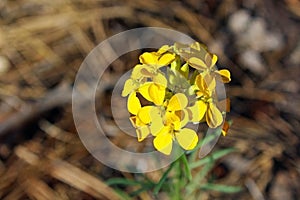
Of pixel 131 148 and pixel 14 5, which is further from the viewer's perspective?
pixel 14 5

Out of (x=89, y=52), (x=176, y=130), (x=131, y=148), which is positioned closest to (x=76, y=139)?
(x=131, y=148)

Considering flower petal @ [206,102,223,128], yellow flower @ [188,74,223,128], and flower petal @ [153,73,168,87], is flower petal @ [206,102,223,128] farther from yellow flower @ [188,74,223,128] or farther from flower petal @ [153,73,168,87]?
flower petal @ [153,73,168,87]

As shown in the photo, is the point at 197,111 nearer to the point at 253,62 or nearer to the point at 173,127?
the point at 173,127

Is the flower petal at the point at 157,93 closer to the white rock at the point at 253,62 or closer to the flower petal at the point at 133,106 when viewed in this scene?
the flower petal at the point at 133,106

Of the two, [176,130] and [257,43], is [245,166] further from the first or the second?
[176,130]

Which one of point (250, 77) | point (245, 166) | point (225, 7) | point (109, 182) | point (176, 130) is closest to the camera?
point (176, 130)

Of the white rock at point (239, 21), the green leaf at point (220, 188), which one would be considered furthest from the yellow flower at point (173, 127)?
the white rock at point (239, 21)

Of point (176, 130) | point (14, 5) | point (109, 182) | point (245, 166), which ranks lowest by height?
point (245, 166)
